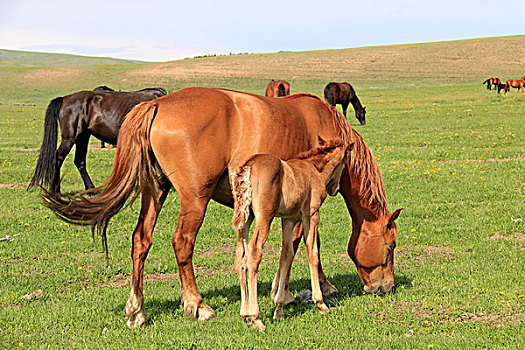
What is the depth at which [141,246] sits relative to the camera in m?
5.81

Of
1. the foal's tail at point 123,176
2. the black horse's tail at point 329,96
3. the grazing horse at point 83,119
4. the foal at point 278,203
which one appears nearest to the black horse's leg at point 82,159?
the grazing horse at point 83,119

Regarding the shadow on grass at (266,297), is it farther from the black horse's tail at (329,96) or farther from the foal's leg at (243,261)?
the black horse's tail at (329,96)

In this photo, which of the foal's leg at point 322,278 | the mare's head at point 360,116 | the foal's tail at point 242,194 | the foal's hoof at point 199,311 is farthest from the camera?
the mare's head at point 360,116

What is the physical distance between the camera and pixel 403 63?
237ft

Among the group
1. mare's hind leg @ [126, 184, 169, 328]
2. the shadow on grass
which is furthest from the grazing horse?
mare's hind leg @ [126, 184, 169, 328]

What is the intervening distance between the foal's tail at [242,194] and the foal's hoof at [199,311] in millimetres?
1157

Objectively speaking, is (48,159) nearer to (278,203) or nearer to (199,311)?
(199,311)

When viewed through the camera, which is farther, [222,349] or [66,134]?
[66,134]

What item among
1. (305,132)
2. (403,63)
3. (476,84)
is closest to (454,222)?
(305,132)

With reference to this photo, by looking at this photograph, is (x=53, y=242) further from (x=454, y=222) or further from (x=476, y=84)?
(x=476, y=84)

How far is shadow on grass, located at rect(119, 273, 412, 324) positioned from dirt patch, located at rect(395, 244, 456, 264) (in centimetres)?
84

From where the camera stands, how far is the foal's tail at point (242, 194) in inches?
197

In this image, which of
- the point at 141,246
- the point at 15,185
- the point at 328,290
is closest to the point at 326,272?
the point at 328,290

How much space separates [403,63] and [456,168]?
2417 inches
